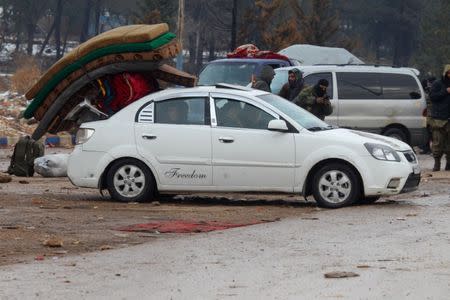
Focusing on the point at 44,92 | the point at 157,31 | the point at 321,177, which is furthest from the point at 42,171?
the point at 321,177

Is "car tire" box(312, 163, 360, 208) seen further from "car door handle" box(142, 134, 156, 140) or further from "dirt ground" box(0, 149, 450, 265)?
"car door handle" box(142, 134, 156, 140)

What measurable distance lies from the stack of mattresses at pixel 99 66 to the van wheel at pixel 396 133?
9264mm

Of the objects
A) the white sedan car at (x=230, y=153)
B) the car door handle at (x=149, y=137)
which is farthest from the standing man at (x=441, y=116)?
the car door handle at (x=149, y=137)

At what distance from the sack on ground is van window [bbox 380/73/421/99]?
789cm

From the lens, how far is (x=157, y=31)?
18.0 m

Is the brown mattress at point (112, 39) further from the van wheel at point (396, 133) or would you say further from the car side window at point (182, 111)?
the van wheel at point (396, 133)

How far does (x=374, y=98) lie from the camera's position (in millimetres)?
26969

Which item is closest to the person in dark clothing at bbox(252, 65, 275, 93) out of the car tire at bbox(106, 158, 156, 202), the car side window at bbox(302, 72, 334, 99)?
the car side window at bbox(302, 72, 334, 99)

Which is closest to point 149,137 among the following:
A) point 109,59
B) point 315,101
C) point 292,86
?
point 109,59

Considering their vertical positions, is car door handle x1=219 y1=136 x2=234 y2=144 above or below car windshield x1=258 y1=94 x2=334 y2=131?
below

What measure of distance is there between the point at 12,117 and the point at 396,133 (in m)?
21.3

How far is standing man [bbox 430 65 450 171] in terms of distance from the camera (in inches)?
916

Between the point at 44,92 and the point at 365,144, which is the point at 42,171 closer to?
the point at 44,92

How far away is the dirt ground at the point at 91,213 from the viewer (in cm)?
1270
